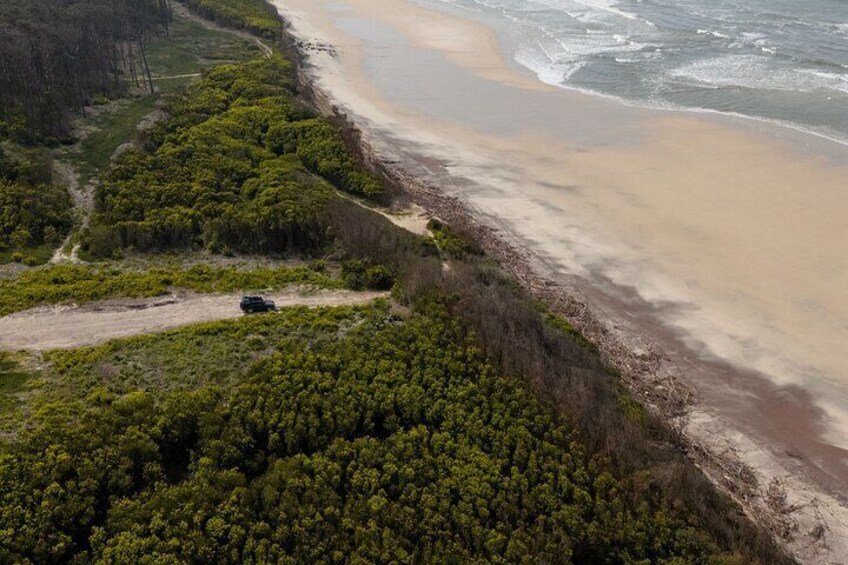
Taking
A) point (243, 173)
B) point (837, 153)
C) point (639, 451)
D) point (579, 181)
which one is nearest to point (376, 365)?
point (639, 451)

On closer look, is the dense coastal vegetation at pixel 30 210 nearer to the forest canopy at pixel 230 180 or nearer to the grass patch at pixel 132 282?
the forest canopy at pixel 230 180

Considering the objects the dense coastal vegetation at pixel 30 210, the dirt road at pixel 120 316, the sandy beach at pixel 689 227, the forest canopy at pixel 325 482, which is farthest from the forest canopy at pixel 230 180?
the forest canopy at pixel 325 482

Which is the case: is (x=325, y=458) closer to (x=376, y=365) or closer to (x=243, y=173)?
(x=376, y=365)

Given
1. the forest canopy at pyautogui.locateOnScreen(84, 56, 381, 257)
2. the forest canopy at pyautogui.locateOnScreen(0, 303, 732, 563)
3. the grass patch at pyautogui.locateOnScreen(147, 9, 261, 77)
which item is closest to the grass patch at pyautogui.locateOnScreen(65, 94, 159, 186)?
the forest canopy at pyautogui.locateOnScreen(84, 56, 381, 257)

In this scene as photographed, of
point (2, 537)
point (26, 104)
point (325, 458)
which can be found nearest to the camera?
point (2, 537)

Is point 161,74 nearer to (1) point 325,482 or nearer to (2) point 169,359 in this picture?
(2) point 169,359

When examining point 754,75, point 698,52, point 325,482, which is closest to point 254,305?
point 325,482

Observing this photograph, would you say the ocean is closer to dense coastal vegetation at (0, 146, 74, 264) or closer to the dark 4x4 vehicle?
the dark 4x4 vehicle
